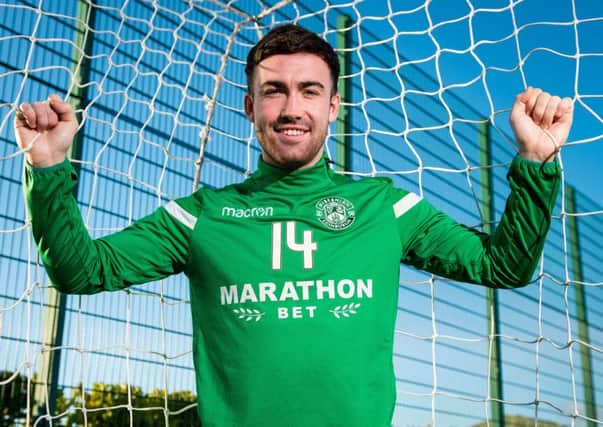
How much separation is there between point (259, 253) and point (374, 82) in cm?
279

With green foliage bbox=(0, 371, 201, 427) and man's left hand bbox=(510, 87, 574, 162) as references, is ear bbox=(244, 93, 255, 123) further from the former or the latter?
green foliage bbox=(0, 371, 201, 427)

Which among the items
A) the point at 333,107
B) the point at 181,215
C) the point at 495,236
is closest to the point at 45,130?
the point at 181,215

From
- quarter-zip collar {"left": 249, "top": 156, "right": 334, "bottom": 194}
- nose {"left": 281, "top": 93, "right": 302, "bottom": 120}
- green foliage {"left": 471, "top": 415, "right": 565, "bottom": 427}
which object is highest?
nose {"left": 281, "top": 93, "right": 302, "bottom": 120}

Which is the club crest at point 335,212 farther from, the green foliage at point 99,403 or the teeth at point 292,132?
the green foliage at point 99,403

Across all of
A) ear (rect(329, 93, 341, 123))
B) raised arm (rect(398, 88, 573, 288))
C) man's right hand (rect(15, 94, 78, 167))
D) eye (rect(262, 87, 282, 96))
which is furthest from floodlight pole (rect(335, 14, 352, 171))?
man's right hand (rect(15, 94, 78, 167))

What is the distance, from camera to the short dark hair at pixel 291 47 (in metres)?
1.44

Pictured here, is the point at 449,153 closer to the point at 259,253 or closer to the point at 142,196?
the point at 142,196

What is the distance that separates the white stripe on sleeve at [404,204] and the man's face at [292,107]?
185 mm

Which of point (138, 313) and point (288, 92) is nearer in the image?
point (288, 92)

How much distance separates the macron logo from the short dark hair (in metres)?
0.26

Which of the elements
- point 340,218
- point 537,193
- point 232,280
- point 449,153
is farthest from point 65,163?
point 449,153

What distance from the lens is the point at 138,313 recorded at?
3.06 meters

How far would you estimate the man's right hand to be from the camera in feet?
3.73

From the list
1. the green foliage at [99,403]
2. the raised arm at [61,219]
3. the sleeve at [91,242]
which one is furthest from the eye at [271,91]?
the green foliage at [99,403]
